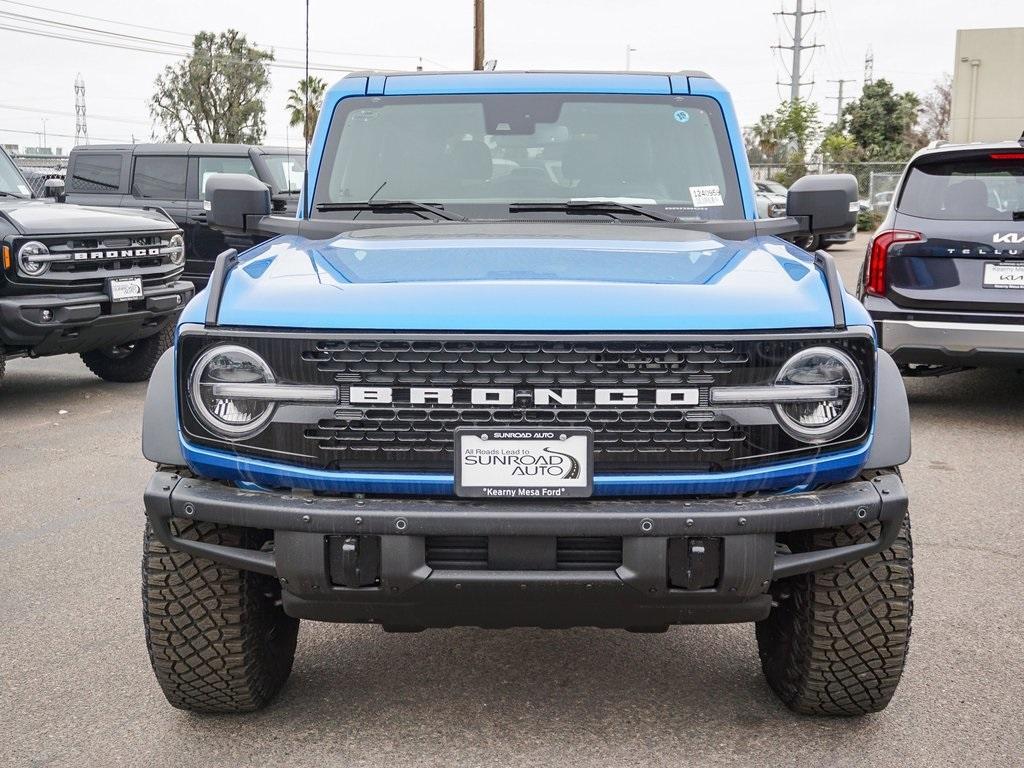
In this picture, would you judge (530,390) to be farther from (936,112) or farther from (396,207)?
(936,112)

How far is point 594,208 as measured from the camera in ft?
13.5

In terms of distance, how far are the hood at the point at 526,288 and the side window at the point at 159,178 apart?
10954mm

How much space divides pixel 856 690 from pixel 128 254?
23.2 feet

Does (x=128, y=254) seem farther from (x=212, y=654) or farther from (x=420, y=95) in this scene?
(x=212, y=654)

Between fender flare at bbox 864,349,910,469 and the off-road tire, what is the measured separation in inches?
6.9

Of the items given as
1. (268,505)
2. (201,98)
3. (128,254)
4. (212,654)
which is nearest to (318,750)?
(212,654)

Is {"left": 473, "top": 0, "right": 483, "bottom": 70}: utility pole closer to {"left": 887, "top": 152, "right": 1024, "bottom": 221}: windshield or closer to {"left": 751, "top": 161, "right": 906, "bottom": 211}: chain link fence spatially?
{"left": 751, "top": 161, "right": 906, "bottom": 211}: chain link fence

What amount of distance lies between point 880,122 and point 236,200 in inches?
1905

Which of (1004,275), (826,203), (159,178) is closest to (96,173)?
(159,178)

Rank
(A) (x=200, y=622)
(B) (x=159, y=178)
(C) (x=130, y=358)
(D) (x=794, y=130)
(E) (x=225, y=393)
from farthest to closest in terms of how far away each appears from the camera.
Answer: (D) (x=794, y=130)
(B) (x=159, y=178)
(C) (x=130, y=358)
(A) (x=200, y=622)
(E) (x=225, y=393)

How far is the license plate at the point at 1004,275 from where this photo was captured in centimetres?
755

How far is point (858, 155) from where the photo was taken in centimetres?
4619

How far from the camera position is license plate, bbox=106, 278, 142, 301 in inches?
338

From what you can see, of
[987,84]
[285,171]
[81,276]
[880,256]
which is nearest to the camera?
[880,256]
